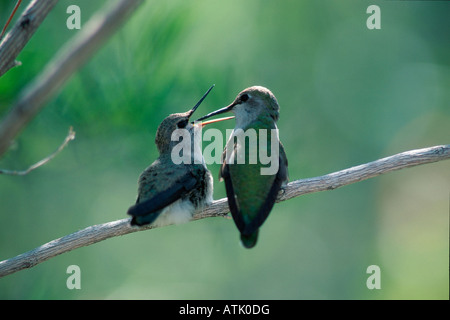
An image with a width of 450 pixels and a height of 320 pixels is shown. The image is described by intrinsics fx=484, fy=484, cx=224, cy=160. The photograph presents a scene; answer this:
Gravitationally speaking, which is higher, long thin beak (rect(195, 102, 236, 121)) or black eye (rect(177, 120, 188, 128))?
long thin beak (rect(195, 102, 236, 121))

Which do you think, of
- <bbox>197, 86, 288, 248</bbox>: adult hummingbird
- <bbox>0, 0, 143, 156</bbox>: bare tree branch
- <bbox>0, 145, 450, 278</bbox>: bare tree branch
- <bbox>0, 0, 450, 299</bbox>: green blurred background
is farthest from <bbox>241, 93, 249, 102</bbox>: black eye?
<bbox>0, 0, 143, 156</bbox>: bare tree branch

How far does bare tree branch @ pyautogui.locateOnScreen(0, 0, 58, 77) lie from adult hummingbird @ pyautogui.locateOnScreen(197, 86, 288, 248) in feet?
3.24

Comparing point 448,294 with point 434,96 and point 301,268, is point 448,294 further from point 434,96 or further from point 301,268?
point 434,96

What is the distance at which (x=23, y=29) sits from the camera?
44.5 inches

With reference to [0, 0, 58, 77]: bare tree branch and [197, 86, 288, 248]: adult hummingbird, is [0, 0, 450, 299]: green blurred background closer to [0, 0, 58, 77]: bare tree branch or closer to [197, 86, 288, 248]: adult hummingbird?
[197, 86, 288, 248]: adult hummingbird

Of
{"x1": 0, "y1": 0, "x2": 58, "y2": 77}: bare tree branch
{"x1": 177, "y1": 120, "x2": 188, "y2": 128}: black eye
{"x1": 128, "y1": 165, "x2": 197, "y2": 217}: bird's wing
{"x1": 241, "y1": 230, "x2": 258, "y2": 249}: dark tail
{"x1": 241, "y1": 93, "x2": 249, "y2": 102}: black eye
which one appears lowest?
{"x1": 241, "y1": 230, "x2": 258, "y2": 249}: dark tail

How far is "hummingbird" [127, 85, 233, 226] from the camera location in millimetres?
1912

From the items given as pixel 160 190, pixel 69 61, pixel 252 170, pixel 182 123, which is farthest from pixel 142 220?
pixel 69 61

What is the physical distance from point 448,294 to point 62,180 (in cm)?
225

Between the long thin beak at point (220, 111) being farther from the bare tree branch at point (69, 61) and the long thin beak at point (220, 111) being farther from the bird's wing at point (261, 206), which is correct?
the bare tree branch at point (69, 61)

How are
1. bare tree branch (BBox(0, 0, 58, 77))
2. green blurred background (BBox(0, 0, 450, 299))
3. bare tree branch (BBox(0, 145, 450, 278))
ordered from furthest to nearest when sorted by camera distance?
green blurred background (BBox(0, 0, 450, 299)) → bare tree branch (BBox(0, 145, 450, 278)) → bare tree branch (BBox(0, 0, 58, 77))

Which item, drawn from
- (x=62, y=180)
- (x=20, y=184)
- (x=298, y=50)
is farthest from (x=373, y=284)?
(x=298, y=50)

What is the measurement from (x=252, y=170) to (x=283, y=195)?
0.55 feet

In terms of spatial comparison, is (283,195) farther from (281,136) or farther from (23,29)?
(23,29)
